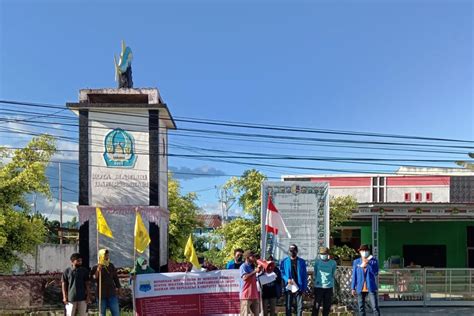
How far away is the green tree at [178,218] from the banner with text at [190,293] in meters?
13.2

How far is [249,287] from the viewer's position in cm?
1020

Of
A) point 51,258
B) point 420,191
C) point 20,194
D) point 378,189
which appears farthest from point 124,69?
point 420,191

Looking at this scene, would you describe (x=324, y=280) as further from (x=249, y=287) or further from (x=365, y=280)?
(x=249, y=287)

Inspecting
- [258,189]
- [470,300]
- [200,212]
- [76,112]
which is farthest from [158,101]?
[200,212]

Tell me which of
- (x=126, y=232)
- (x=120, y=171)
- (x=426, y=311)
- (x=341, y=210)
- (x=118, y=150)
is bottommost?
(x=426, y=311)

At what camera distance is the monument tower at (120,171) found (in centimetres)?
1440

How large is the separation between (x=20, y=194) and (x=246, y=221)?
23.4ft

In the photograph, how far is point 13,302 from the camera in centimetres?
1270

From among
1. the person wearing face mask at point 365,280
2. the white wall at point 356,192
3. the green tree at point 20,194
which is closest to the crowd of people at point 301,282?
the person wearing face mask at point 365,280

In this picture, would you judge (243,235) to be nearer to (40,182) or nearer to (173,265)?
(173,265)

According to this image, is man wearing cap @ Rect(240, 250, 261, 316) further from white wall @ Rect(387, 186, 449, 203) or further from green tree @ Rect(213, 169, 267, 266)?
white wall @ Rect(387, 186, 449, 203)

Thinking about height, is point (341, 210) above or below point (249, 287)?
above

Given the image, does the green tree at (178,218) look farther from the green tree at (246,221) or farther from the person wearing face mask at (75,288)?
the person wearing face mask at (75,288)

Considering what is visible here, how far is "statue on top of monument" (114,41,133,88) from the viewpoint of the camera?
15352mm
